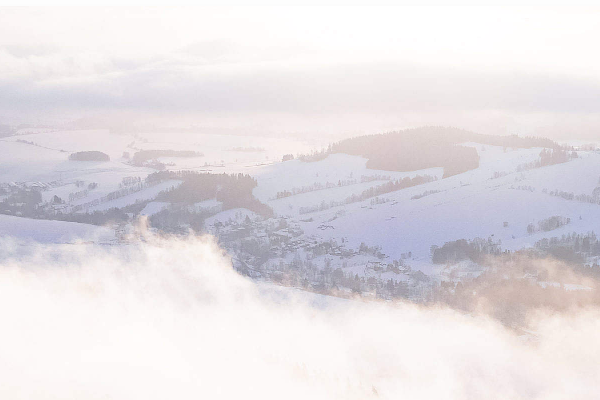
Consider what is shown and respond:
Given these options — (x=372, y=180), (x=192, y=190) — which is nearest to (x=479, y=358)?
(x=192, y=190)

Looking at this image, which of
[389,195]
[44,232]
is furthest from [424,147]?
[44,232]

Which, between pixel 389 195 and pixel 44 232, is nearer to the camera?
pixel 44 232

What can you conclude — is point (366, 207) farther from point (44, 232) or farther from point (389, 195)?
point (44, 232)

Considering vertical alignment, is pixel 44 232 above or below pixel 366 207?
above

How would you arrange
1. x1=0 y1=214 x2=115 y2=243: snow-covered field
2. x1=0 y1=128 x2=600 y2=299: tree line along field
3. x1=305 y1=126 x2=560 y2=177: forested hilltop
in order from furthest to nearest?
x1=305 y1=126 x2=560 y2=177: forested hilltop, x1=0 y1=128 x2=600 y2=299: tree line along field, x1=0 y1=214 x2=115 y2=243: snow-covered field

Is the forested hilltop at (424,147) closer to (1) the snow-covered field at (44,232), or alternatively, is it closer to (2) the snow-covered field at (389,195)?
(2) the snow-covered field at (389,195)

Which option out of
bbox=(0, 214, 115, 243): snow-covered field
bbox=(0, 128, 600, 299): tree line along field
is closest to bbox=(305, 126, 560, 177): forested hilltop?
bbox=(0, 128, 600, 299): tree line along field

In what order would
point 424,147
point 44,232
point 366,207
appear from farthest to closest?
1. point 424,147
2. point 366,207
3. point 44,232

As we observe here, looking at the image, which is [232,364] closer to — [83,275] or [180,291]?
[180,291]

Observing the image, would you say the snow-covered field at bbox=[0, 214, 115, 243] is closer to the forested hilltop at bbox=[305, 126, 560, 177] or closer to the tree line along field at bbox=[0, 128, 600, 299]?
the tree line along field at bbox=[0, 128, 600, 299]
